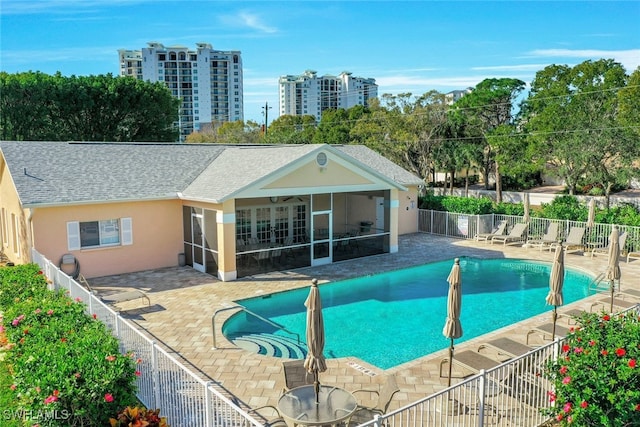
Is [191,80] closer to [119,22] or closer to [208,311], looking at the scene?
[119,22]

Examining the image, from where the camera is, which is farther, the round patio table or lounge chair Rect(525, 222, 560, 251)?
lounge chair Rect(525, 222, 560, 251)

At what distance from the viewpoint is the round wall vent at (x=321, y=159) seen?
67.0 ft

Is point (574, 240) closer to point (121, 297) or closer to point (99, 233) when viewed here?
point (121, 297)

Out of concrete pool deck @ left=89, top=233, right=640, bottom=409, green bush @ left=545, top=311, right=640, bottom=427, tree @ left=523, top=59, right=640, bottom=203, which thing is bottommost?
concrete pool deck @ left=89, top=233, right=640, bottom=409

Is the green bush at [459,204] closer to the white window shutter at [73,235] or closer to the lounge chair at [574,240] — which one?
the lounge chair at [574,240]

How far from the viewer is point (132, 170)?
21.5m

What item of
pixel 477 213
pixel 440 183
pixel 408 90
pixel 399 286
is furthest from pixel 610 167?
pixel 440 183

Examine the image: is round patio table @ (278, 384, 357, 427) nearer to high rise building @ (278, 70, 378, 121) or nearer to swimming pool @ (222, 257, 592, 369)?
swimming pool @ (222, 257, 592, 369)

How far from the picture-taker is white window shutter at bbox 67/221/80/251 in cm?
1856

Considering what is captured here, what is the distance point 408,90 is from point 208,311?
34.5 metres

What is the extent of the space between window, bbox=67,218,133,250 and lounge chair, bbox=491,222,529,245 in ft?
59.9

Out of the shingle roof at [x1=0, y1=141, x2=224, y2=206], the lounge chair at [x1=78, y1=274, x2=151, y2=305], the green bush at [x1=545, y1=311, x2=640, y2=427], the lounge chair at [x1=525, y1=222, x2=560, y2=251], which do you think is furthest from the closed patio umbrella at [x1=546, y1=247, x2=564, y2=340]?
the shingle roof at [x1=0, y1=141, x2=224, y2=206]

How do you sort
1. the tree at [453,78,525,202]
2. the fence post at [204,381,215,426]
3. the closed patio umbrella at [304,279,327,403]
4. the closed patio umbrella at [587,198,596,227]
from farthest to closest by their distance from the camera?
the tree at [453,78,525,202], the closed patio umbrella at [587,198,596,227], the closed patio umbrella at [304,279,327,403], the fence post at [204,381,215,426]

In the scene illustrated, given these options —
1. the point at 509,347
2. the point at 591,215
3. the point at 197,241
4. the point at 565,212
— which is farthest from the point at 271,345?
the point at 565,212
